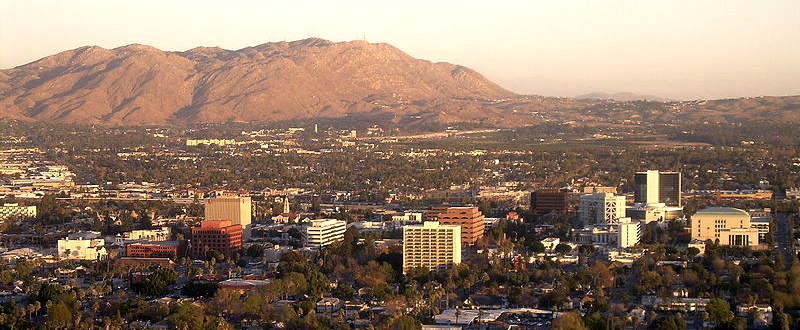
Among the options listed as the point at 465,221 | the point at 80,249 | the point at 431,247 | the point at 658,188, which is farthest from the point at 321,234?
the point at 658,188

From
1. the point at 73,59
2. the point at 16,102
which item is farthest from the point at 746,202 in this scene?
the point at 73,59

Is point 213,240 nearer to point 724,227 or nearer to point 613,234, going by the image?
point 613,234

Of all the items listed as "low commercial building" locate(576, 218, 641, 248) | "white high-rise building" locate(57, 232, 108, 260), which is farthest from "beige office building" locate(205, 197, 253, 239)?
"low commercial building" locate(576, 218, 641, 248)

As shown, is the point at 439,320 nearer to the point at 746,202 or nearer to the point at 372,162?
the point at 746,202

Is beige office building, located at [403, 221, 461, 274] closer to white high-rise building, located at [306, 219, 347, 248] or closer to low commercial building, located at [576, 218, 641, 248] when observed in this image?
white high-rise building, located at [306, 219, 347, 248]

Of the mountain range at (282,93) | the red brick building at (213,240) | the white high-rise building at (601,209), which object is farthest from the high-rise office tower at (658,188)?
the mountain range at (282,93)
